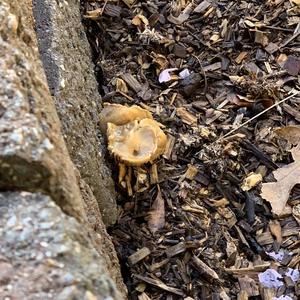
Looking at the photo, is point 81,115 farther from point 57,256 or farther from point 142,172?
point 57,256

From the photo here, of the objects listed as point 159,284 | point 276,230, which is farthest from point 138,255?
point 276,230

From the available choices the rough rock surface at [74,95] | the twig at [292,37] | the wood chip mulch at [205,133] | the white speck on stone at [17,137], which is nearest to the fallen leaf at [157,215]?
the wood chip mulch at [205,133]

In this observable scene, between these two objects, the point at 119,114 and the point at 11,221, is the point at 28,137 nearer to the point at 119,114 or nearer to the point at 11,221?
the point at 11,221

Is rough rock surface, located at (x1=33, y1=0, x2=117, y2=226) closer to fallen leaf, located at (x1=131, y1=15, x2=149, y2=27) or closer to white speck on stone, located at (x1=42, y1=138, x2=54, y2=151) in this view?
fallen leaf, located at (x1=131, y1=15, x2=149, y2=27)

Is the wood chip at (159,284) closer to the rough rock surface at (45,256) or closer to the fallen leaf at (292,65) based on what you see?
the rough rock surface at (45,256)

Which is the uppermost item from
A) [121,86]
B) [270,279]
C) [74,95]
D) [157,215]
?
[74,95]

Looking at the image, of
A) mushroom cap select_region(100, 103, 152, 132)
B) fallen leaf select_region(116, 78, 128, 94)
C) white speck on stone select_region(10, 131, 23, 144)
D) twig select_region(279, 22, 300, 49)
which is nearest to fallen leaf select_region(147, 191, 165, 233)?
mushroom cap select_region(100, 103, 152, 132)
